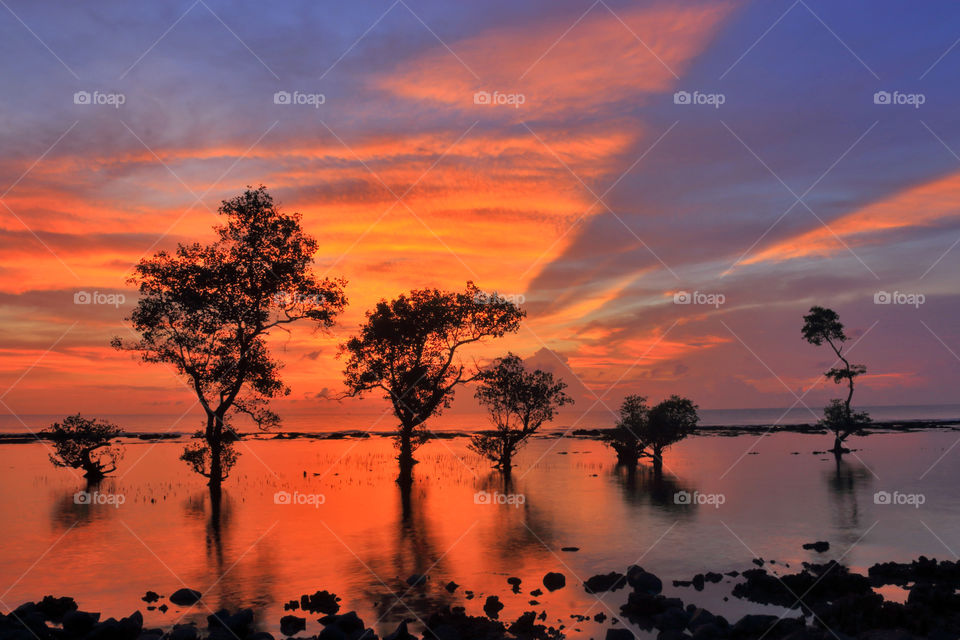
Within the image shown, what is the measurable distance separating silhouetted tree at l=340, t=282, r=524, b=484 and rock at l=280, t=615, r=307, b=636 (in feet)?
128

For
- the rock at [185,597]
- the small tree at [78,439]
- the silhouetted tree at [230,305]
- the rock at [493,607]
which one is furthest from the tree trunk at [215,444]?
the rock at [493,607]

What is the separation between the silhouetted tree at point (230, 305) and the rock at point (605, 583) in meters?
30.6

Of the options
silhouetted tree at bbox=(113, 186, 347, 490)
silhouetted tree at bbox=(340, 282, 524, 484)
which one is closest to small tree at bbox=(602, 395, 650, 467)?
→ silhouetted tree at bbox=(340, 282, 524, 484)

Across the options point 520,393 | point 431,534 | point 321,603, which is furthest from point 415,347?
point 321,603

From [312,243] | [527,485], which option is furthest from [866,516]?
[312,243]

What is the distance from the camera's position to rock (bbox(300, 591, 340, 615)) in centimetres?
2306

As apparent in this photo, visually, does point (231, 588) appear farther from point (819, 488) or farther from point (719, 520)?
point (819, 488)

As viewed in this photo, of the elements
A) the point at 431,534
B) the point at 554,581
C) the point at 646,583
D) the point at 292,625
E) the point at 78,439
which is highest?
the point at 78,439

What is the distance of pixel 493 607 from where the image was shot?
22391 millimetres

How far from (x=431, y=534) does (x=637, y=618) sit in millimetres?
17061

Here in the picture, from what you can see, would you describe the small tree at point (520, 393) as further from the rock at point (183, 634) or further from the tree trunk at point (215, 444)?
the rock at point (183, 634)

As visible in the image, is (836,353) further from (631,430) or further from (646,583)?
(646,583)

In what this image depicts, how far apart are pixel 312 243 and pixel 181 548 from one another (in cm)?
2371

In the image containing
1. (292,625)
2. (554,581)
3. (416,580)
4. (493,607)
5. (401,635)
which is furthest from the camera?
(416,580)
